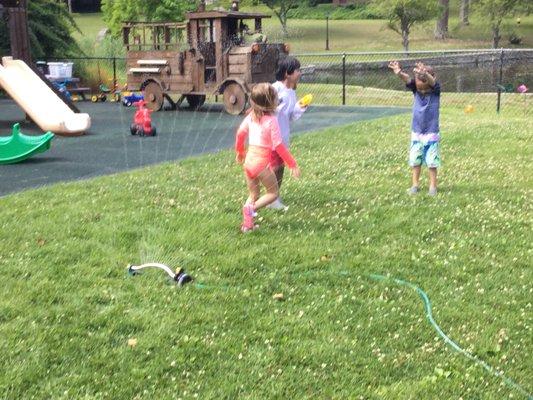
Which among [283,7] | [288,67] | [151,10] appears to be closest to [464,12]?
[283,7]

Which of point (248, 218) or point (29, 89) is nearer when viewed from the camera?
point (248, 218)

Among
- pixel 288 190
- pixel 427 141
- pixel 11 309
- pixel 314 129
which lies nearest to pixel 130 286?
pixel 11 309

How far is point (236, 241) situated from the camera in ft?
17.8

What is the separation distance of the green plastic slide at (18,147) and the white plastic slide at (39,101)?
554mm

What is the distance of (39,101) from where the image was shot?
1070 centimetres

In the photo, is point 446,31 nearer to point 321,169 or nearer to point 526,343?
point 321,169

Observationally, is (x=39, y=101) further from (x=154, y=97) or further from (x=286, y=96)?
(x=154, y=97)

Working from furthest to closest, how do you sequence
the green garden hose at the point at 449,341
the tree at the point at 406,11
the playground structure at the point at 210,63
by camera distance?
the tree at the point at 406,11
the playground structure at the point at 210,63
the green garden hose at the point at 449,341

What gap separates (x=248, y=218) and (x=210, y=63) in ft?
38.1

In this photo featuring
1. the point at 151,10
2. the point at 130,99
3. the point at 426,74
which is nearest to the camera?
the point at 426,74

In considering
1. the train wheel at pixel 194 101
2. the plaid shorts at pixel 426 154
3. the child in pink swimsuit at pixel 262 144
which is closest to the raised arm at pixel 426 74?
the plaid shorts at pixel 426 154

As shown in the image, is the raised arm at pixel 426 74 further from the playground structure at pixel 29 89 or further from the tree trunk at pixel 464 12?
the tree trunk at pixel 464 12

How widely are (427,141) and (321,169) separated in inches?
70.2

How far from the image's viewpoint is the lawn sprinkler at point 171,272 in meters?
4.48
